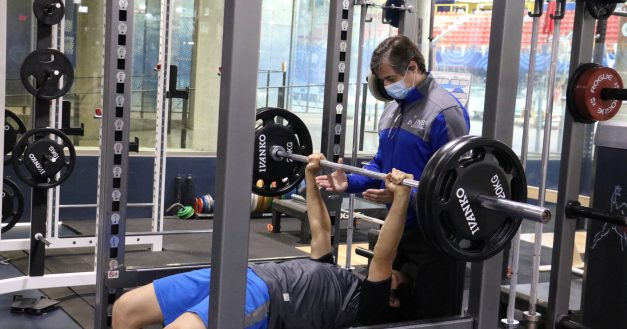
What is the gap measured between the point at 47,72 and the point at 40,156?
1.56 feet

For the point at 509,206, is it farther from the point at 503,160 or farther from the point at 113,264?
the point at 113,264

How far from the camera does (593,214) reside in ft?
9.11

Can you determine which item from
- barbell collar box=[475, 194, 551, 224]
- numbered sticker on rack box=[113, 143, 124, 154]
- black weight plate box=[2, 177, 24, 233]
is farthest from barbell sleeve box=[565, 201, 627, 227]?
black weight plate box=[2, 177, 24, 233]

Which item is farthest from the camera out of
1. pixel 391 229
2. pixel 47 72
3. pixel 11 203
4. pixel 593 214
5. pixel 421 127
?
pixel 11 203

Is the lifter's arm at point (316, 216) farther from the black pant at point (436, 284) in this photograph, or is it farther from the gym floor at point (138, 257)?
the gym floor at point (138, 257)

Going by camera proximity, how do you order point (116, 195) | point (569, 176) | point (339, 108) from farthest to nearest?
point (339, 108)
point (116, 195)
point (569, 176)

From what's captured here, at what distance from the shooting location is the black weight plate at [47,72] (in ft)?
12.8

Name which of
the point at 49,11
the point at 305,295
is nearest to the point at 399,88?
the point at 305,295

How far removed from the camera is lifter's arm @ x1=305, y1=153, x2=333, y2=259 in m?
2.76

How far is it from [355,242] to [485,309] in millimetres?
3881

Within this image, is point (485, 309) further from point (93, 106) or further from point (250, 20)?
point (93, 106)

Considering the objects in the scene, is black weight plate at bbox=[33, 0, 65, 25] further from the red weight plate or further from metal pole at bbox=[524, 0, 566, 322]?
the red weight plate

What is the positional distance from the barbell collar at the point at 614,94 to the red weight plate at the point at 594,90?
0.05 feet

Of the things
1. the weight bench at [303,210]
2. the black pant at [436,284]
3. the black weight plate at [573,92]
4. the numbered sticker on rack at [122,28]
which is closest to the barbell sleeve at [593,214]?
the black weight plate at [573,92]
